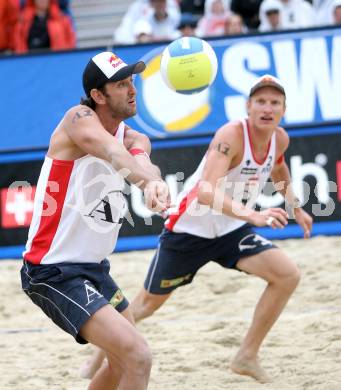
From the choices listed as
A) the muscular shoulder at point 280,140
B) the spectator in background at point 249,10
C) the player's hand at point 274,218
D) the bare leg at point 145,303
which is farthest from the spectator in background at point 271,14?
the player's hand at point 274,218

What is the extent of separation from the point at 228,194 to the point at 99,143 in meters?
1.48

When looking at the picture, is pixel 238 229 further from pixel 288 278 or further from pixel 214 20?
pixel 214 20

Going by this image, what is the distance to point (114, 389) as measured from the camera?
13.3 feet

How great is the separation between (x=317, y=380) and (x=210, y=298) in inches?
79.8

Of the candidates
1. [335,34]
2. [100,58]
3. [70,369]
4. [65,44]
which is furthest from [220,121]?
[100,58]

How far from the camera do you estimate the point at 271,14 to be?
9859 millimetres

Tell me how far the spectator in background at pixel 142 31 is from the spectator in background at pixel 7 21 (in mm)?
1455

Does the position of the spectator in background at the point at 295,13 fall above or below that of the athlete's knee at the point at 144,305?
above

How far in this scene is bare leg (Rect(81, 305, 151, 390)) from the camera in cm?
364

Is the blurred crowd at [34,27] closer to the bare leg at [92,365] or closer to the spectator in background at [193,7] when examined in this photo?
the spectator in background at [193,7]

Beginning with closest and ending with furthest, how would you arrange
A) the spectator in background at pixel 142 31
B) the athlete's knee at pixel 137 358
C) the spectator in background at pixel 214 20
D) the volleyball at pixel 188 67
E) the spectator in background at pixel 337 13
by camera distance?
the athlete's knee at pixel 137 358, the volleyball at pixel 188 67, the spectator in background at pixel 142 31, the spectator in background at pixel 337 13, the spectator in background at pixel 214 20

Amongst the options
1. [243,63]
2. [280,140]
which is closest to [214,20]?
[243,63]

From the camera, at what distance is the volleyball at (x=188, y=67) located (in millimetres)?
4539

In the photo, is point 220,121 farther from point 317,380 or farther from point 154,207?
point 154,207
